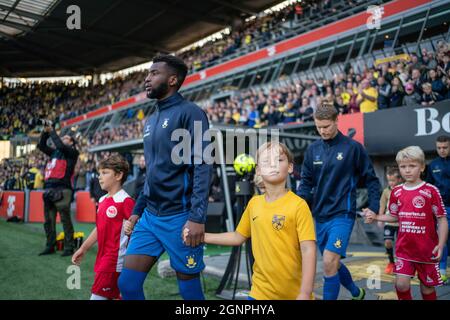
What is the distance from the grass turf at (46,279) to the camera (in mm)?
4660

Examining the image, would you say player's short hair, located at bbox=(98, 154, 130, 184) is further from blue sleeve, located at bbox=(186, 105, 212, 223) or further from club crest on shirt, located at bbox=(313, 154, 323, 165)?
club crest on shirt, located at bbox=(313, 154, 323, 165)

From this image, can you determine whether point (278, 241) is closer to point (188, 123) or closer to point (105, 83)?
point (188, 123)

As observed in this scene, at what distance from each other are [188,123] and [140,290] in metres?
1.17

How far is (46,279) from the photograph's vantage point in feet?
17.8

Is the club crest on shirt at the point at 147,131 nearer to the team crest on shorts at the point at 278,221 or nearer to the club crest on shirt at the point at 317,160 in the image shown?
the team crest on shorts at the point at 278,221

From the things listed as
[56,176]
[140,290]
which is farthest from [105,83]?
[140,290]

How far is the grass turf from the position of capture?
4660 mm

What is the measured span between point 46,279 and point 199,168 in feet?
12.5

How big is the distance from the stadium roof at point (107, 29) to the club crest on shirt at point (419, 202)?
21.8m

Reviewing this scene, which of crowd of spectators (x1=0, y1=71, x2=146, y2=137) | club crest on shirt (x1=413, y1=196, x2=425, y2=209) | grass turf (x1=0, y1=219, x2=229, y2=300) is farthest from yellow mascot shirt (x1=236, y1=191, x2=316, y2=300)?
crowd of spectators (x1=0, y1=71, x2=146, y2=137)

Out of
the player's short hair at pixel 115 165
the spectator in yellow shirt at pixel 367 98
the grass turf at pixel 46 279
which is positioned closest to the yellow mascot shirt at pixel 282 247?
the player's short hair at pixel 115 165

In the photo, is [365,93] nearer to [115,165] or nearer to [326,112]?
[326,112]

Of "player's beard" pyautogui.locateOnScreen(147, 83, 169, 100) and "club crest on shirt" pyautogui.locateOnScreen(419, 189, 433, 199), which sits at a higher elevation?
"player's beard" pyautogui.locateOnScreen(147, 83, 169, 100)

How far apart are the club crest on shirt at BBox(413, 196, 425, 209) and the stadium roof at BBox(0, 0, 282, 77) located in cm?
2182
